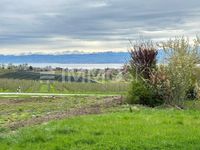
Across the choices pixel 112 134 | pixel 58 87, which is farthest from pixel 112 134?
pixel 58 87

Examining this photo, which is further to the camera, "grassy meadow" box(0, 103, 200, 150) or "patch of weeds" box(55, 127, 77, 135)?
"patch of weeds" box(55, 127, 77, 135)

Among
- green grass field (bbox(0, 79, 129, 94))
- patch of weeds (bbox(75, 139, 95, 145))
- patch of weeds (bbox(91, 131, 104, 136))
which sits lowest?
patch of weeds (bbox(75, 139, 95, 145))

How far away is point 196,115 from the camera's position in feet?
51.6

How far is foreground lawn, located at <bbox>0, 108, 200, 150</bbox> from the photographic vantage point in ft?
36.5

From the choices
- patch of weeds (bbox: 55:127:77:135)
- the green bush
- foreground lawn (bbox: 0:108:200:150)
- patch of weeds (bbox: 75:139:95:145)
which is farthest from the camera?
the green bush

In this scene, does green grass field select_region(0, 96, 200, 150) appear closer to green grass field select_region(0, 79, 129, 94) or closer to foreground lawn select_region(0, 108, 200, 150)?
foreground lawn select_region(0, 108, 200, 150)

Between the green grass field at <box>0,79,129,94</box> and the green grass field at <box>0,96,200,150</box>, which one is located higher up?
the green grass field at <box>0,79,129,94</box>

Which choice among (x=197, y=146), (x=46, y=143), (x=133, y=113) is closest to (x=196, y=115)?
(x=133, y=113)

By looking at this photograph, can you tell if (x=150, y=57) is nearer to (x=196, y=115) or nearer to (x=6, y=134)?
(x=196, y=115)

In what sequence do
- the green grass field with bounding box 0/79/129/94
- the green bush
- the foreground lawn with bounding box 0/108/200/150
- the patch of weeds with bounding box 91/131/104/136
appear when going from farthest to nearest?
the green grass field with bounding box 0/79/129/94 → the green bush → the patch of weeds with bounding box 91/131/104/136 → the foreground lawn with bounding box 0/108/200/150

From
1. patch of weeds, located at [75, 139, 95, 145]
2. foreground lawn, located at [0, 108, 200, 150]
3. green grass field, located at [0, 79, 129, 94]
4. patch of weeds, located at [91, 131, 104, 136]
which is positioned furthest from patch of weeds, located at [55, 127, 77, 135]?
green grass field, located at [0, 79, 129, 94]

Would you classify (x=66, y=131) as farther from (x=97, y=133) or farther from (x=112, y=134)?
(x=112, y=134)

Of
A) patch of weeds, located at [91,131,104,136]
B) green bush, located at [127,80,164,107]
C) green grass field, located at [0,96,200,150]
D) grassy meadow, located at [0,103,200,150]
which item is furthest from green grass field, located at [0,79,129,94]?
patch of weeds, located at [91,131,104,136]

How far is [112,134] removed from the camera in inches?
479
